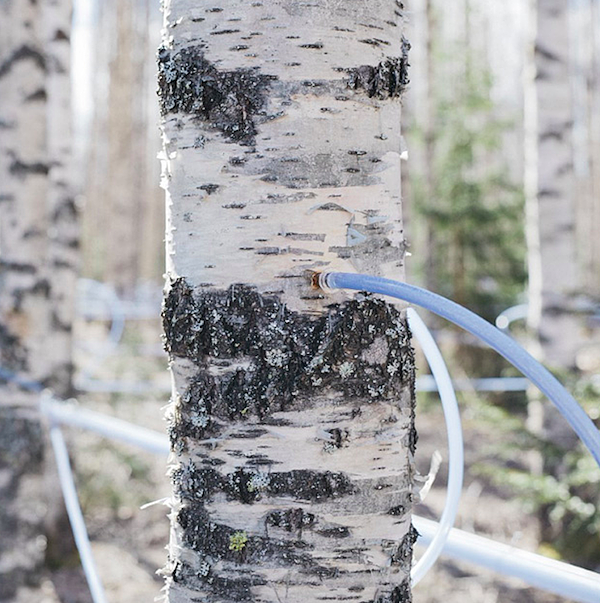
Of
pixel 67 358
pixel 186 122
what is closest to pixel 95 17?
pixel 67 358

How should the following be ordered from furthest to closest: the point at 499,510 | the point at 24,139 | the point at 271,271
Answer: the point at 499,510
the point at 24,139
the point at 271,271

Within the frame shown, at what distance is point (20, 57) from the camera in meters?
3.30

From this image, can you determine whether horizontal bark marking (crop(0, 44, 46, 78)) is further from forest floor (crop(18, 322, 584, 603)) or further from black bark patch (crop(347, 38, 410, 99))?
black bark patch (crop(347, 38, 410, 99))

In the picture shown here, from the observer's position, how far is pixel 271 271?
1.01 metres

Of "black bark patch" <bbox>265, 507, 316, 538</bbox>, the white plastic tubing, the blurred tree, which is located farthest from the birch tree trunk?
the blurred tree

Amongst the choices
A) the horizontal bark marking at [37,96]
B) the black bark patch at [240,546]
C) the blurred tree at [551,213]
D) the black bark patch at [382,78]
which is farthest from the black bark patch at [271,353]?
the blurred tree at [551,213]

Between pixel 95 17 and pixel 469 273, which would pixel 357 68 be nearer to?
pixel 469 273

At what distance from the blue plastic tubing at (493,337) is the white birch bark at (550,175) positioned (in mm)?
3733

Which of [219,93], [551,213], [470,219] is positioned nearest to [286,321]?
[219,93]

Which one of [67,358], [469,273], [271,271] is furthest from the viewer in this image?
[469,273]

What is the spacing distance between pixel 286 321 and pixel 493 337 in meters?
0.27

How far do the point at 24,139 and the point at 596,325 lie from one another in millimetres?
11548

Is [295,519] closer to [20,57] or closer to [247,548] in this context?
[247,548]

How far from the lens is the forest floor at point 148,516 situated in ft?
12.9
